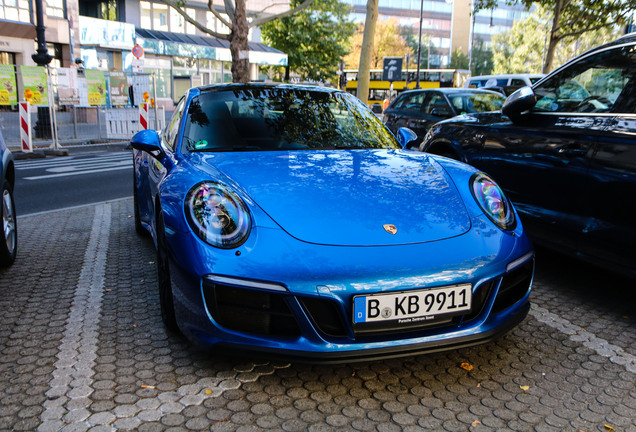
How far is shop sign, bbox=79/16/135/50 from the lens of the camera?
30188 mm

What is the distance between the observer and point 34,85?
1434 centimetres

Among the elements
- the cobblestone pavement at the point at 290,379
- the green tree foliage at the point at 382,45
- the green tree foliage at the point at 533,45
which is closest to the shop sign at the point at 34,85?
the cobblestone pavement at the point at 290,379

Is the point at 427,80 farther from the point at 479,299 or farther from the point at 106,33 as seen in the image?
the point at 479,299

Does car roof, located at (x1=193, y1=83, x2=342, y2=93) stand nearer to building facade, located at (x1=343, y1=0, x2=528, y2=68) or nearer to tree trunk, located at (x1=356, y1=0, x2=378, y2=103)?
tree trunk, located at (x1=356, y1=0, x2=378, y2=103)

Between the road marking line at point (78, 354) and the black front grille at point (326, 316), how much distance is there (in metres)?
0.96

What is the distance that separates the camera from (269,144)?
361cm

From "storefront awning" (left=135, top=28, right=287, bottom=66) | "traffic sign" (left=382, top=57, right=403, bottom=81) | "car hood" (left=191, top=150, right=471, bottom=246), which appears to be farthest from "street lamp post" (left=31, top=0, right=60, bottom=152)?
"storefront awning" (left=135, top=28, right=287, bottom=66)

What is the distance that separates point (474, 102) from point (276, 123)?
7476 mm

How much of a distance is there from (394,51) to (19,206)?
57.6m

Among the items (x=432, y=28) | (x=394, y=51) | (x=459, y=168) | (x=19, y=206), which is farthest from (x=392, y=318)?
(x=432, y=28)

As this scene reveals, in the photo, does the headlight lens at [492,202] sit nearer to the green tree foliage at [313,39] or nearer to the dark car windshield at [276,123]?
the dark car windshield at [276,123]

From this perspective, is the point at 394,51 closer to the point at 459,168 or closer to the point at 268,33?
the point at 268,33

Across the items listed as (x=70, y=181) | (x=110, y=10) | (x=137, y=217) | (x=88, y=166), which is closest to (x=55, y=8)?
(x=110, y=10)

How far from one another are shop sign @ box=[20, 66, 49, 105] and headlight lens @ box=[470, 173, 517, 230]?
1374cm
